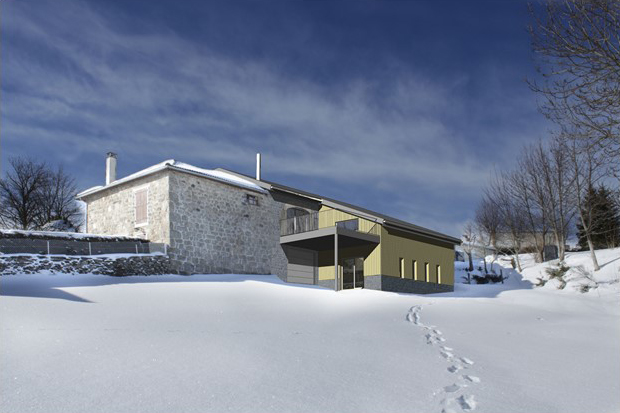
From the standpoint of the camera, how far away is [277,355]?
23.7ft

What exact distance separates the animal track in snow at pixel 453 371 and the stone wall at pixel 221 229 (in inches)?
394

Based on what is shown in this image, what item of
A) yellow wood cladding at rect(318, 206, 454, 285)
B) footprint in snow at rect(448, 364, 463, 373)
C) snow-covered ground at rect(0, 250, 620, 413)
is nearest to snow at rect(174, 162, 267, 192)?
yellow wood cladding at rect(318, 206, 454, 285)

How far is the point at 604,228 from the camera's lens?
31406mm

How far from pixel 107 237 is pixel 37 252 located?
8.22 feet

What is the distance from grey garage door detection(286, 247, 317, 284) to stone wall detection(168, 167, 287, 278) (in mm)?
447

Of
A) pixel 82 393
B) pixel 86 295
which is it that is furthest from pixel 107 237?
pixel 82 393

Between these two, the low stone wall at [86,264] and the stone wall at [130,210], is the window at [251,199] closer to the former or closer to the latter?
the stone wall at [130,210]

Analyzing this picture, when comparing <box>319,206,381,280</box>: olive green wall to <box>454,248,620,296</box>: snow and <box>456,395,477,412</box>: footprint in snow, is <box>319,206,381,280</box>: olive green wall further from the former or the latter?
<box>456,395,477,412</box>: footprint in snow

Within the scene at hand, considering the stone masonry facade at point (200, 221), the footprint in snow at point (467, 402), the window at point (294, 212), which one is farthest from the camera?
the window at point (294, 212)

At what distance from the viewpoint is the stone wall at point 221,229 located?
18.6 metres

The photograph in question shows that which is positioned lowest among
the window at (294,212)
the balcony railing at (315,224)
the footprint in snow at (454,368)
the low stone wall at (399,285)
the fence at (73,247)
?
the low stone wall at (399,285)

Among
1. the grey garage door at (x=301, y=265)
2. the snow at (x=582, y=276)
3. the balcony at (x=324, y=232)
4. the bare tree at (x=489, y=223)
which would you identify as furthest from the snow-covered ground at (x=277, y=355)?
the bare tree at (x=489, y=223)

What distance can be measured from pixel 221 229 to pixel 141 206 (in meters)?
3.25

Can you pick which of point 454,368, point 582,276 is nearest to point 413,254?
point 582,276
